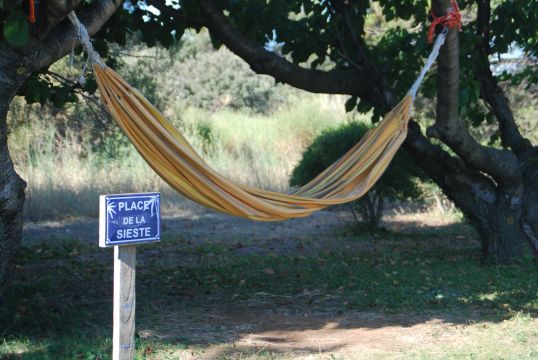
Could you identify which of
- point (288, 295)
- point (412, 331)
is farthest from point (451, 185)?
point (412, 331)

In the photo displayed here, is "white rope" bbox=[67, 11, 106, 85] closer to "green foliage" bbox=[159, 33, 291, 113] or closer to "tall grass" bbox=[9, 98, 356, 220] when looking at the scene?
"tall grass" bbox=[9, 98, 356, 220]

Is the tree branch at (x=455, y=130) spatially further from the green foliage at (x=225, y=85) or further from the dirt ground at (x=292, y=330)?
the green foliage at (x=225, y=85)

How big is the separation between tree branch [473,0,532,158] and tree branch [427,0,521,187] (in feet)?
1.27

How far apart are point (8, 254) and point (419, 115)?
458 inches

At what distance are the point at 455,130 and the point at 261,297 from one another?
2.33 m

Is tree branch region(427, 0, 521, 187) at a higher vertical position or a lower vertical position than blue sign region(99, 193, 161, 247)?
higher

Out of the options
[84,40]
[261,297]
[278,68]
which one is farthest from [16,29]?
[278,68]

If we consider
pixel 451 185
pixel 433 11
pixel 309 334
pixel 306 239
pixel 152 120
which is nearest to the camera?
pixel 152 120

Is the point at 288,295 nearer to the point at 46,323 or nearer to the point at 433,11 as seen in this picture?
the point at 46,323

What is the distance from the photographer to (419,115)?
15242mm

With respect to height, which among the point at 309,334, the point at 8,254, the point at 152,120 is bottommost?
the point at 309,334

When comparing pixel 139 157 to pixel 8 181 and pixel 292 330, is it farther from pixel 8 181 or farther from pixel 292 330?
pixel 8 181

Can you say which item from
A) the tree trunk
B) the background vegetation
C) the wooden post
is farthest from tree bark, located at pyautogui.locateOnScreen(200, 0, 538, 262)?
the wooden post

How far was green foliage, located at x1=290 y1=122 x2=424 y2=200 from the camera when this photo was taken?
9898mm
